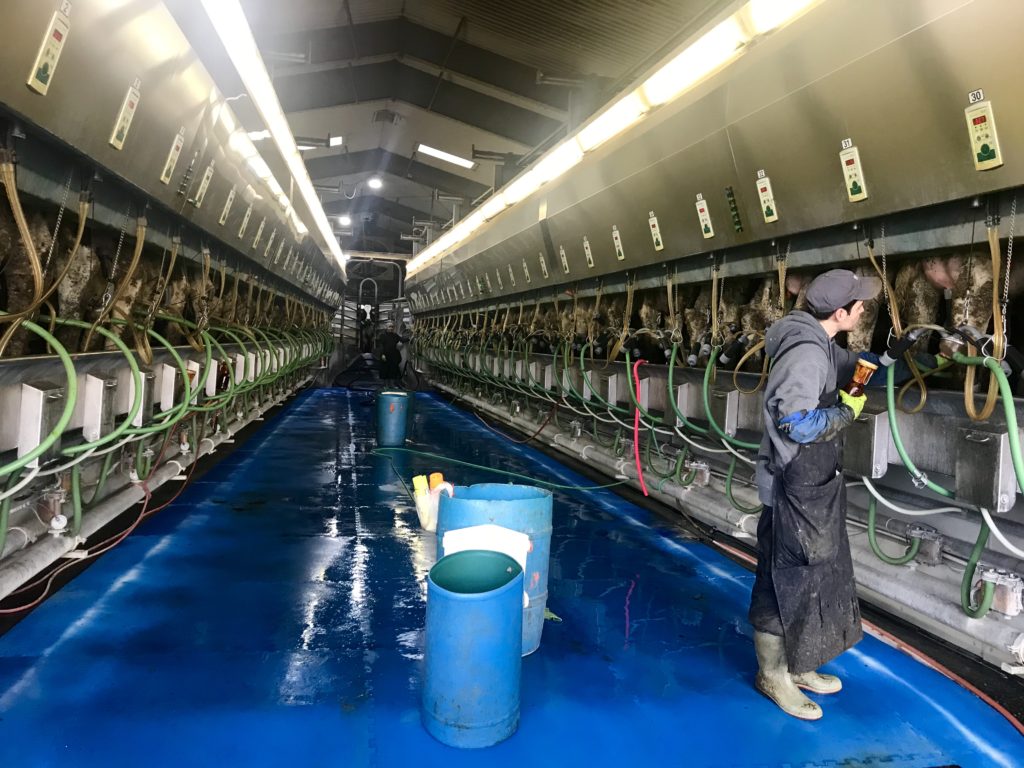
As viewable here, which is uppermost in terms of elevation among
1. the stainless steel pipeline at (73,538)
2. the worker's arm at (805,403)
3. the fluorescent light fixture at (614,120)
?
the fluorescent light fixture at (614,120)

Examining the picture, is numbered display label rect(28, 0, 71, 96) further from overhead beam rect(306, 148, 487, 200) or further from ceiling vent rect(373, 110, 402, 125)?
overhead beam rect(306, 148, 487, 200)

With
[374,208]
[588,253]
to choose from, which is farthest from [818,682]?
[374,208]

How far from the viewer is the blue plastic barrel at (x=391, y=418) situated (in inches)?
246

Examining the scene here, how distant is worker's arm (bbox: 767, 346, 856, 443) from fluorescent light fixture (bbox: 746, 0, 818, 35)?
3.61ft

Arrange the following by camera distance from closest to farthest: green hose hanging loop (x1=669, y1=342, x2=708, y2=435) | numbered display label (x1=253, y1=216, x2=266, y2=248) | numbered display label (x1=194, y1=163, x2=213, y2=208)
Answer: green hose hanging loop (x1=669, y1=342, x2=708, y2=435) → numbered display label (x1=194, y1=163, x2=213, y2=208) → numbered display label (x1=253, y1=216, x2=266, y2=248)

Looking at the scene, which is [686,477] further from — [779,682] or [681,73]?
[681,73]

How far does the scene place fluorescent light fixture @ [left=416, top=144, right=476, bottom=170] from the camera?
975 cm

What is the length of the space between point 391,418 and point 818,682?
186 inches

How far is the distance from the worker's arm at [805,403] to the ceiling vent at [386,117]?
325 inches

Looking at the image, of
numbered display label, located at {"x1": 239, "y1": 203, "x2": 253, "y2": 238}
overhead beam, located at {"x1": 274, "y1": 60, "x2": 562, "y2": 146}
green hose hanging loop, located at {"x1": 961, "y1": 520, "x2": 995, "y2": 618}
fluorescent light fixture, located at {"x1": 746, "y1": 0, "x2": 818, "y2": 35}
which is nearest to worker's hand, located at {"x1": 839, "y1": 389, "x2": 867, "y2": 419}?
green hose hanging loop, located at {"x1": 961, "y1": 520, "x2": 995, "y2": 618}

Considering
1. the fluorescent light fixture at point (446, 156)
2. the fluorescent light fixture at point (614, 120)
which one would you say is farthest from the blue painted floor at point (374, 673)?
the fluorescent light fixture at point (446, 156)

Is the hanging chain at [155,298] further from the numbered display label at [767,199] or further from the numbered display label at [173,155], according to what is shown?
the numbered display label at [767,199]

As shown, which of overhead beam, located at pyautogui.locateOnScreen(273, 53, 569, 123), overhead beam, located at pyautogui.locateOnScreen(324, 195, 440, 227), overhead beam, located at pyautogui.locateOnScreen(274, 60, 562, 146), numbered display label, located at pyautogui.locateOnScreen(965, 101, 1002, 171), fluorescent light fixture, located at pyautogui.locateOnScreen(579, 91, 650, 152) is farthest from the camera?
overhead beam, located at pyautogui.locateOnScreen(324, 195, 440, 227)

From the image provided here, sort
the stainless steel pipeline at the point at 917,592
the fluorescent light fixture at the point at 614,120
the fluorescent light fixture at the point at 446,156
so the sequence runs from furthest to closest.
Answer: the fluorescent light fixture at the point at 446,156 → the fluorescent light fixture at the point at 614,120 → the stainless steel pipeline at the point at 917,592
